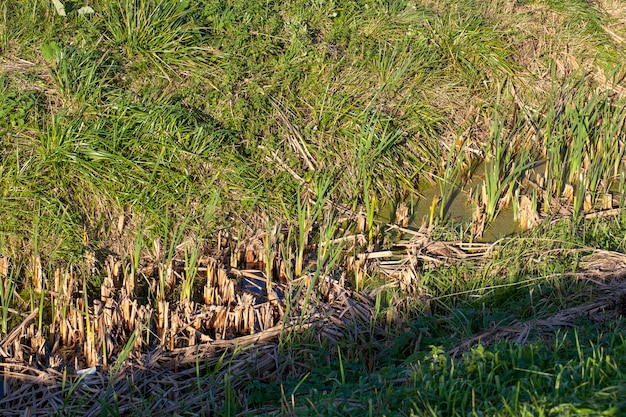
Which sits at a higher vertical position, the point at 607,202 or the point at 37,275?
the point at 607,202

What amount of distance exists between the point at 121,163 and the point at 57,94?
0.72 m

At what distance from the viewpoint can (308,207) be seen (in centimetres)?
532

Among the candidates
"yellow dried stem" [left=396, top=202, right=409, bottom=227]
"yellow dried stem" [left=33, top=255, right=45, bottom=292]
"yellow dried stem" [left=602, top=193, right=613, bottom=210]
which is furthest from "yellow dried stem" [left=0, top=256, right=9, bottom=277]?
"yellow dried stem" [left=602, top=193, right=613, bottom=210]

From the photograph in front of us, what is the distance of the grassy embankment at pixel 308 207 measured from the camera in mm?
3781

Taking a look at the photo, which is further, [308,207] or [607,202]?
[607,202]

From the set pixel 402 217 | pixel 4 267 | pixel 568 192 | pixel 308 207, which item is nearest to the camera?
pixel 4 267

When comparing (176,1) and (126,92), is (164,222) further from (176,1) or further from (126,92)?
(176,1)

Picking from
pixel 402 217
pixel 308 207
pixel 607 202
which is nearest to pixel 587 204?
pixel 607 202

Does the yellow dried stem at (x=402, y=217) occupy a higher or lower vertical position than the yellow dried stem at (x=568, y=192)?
lower

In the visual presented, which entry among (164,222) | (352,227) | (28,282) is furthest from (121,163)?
(352,227)

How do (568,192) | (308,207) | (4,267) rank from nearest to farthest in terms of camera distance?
(4,267), (308,207), (568,192)

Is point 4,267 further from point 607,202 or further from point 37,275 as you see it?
point 607,202

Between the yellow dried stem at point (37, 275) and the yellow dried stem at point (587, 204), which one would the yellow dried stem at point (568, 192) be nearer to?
the yellow dried stem at point (587, 204)

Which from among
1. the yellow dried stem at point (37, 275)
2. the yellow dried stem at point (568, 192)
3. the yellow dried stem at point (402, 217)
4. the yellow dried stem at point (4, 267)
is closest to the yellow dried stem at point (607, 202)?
the yellow dried stem at point (568, 192)
